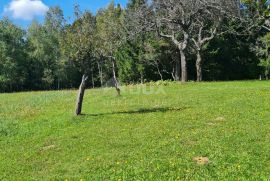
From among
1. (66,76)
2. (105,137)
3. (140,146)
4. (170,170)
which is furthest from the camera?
(66,76)

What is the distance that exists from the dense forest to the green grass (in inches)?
201

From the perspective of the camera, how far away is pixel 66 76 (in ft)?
283

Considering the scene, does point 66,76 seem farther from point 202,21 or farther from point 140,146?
point 140,146

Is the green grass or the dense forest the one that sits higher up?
the dense forest

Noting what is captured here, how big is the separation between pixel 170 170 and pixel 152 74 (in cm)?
5727

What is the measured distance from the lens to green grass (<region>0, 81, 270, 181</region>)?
12.7 m

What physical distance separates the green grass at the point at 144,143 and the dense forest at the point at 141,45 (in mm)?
5101

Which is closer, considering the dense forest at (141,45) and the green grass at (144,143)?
the green grass at (144,143)

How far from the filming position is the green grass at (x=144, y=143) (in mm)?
12680

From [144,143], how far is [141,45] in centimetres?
5031

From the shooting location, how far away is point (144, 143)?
16312mm

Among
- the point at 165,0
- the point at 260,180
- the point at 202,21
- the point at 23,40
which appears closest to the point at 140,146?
the point at 260,180

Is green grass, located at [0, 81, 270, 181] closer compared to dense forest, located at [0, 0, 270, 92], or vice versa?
green grass, located at [0, 81, 270, 181]

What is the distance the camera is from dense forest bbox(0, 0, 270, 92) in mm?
30544
